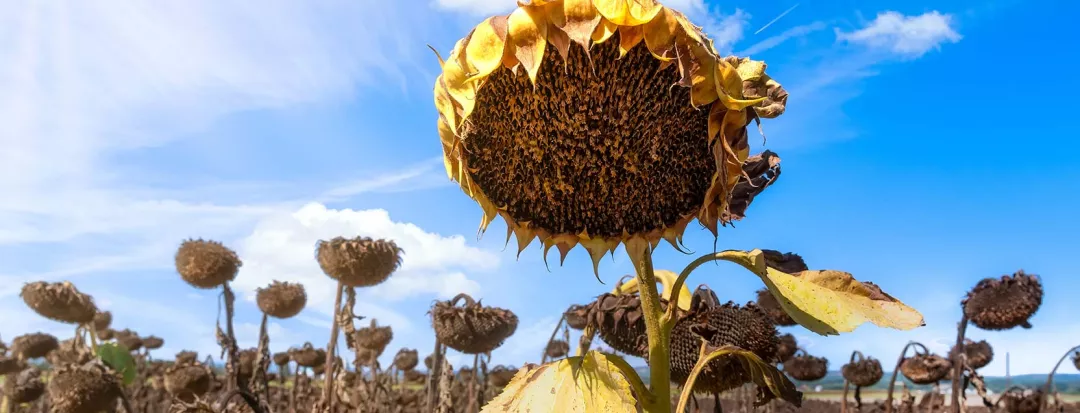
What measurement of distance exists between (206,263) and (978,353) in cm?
800

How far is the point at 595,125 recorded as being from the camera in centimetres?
157

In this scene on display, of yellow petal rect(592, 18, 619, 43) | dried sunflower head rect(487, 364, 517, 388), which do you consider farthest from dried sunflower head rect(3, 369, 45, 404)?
yellow petal rect(592, 18, 619, 43)

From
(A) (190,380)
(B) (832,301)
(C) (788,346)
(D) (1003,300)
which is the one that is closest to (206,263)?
(A) (190,380)

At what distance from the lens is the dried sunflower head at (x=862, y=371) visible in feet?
23.1

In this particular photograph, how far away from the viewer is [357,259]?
19.2ft

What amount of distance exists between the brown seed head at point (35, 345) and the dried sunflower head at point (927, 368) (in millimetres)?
10059

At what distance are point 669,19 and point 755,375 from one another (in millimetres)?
989

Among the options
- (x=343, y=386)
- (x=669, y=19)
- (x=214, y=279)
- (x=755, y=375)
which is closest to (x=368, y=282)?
(x=343, y=386)

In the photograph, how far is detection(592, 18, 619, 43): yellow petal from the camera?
59.4 inches

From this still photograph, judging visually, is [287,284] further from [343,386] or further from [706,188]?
[706,188]

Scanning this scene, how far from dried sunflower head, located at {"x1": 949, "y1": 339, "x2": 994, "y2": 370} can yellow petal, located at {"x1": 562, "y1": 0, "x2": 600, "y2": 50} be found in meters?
8.03

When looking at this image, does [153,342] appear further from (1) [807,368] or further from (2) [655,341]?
(2) [655,341]

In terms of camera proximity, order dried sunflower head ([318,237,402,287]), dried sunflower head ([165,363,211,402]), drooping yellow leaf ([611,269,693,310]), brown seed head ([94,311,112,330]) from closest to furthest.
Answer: drooping yellow leaf ([611,269,693,310]) < dried sunflower head ([318,237,402,287]) < dried sunflower head ([165,363,211,402]) < brown seed head ([94,311,112,330])

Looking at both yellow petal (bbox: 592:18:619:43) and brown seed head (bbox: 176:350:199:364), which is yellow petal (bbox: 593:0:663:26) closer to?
yellow petal (bbox: 592:18:619:43)
